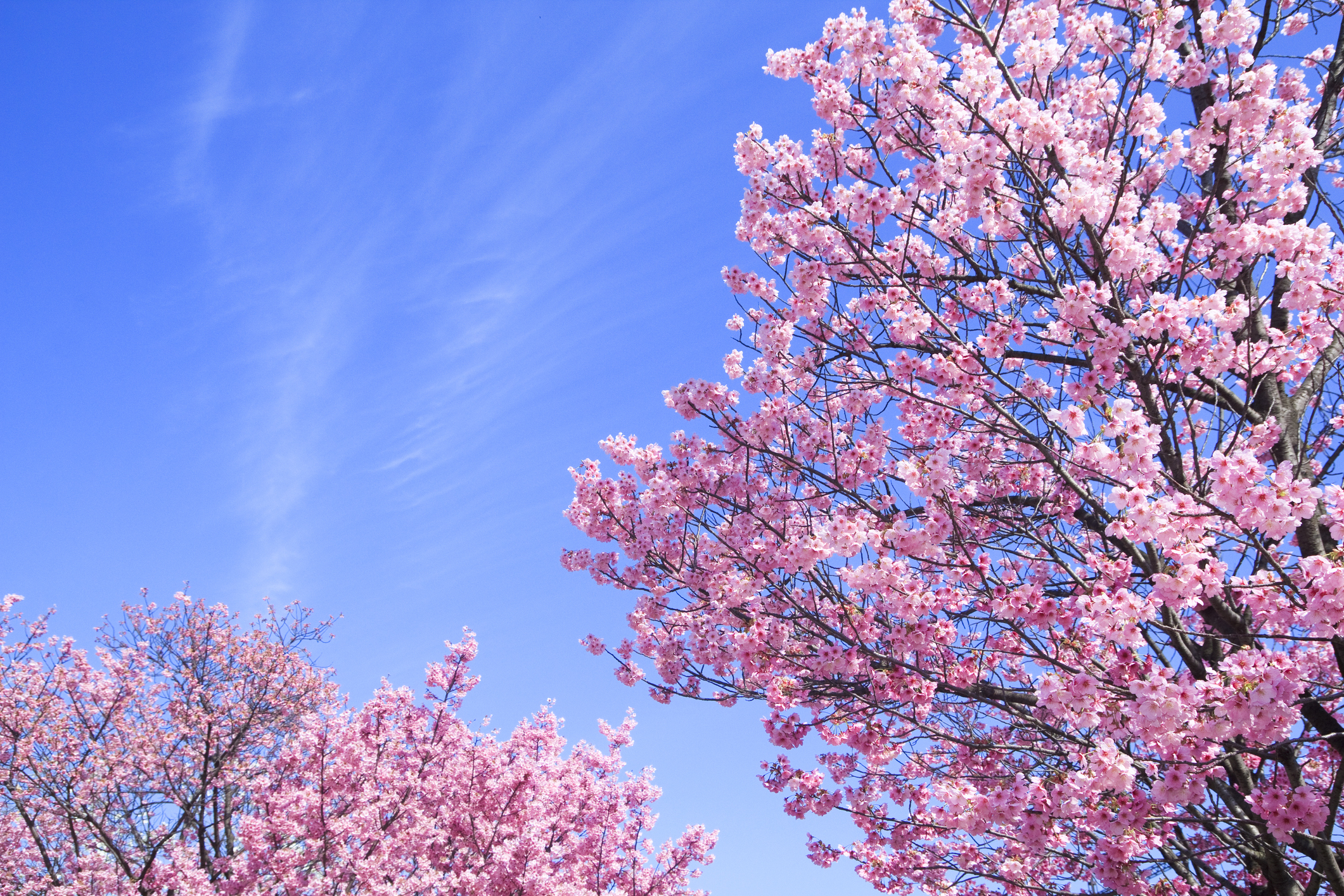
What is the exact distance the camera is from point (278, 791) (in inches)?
480

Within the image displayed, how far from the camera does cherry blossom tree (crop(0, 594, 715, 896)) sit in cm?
1105

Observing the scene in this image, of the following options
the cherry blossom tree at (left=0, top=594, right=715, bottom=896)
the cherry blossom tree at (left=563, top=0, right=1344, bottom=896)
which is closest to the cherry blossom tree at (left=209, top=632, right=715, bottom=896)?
the cherry blossom tree at (left=0, top=594, right=715, bottom=896)

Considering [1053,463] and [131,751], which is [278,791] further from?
[1053,463]

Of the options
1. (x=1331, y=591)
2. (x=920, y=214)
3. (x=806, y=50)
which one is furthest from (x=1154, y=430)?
(x=806, y=50)

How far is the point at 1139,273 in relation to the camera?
5.66 m

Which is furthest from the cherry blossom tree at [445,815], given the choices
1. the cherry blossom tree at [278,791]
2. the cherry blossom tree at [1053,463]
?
the cherry blossom tree at [1053,463]

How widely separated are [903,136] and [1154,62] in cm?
185

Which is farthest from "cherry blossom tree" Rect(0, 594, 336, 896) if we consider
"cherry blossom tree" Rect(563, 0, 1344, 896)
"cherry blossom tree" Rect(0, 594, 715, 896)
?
"cherry blossom tree" Rect(563, 0, 1344, 896)

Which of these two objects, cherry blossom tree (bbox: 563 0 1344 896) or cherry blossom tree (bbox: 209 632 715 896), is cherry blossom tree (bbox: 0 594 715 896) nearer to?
cherry blossom tree (bbox: 209 632 715 896)

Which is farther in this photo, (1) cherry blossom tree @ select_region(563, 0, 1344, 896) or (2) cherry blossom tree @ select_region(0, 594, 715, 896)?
(2) cherry blossom tree @ select_region(0, 594, 715, 896)

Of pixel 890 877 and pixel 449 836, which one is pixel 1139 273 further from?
pixel 449 836

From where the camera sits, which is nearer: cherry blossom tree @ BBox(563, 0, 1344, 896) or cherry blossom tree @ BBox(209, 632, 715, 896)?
cherry blossom tree @ BBox(563, 0, 1344, 896)

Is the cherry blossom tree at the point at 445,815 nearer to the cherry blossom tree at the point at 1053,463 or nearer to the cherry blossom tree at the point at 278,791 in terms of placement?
the cherry blossom tree at the point at 278,791

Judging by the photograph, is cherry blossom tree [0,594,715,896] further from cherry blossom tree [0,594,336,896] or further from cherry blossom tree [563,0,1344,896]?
cherry blossom tree [563,0,1344,896]
